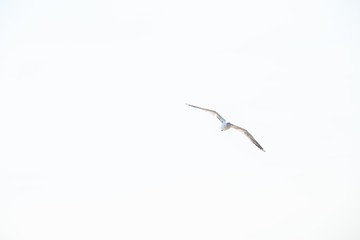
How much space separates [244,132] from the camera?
59.4 m

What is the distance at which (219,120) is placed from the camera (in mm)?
58625

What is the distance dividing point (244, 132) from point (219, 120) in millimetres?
3828
